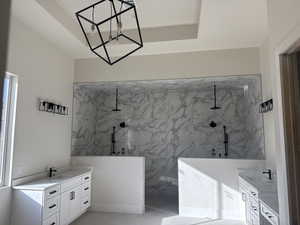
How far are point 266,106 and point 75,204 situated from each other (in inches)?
141

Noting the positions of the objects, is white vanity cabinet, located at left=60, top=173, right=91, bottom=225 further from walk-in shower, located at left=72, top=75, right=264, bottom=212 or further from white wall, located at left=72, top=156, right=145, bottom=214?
walk-in shower, located at left=72, top=75, right=264, bottom=212

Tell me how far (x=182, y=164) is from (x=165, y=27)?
2.54 metres

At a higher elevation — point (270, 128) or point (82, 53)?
point (82, 53)

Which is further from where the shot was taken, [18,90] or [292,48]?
[18,90]

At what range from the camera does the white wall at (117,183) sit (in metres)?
4.26

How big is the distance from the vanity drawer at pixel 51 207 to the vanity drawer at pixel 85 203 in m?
0.82

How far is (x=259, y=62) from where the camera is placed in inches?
158

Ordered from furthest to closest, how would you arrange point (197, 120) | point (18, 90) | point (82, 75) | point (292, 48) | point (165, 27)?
point (197, 120)
point (82, 75)
point (165, 27)
point (18, 90)
point (292, 48)

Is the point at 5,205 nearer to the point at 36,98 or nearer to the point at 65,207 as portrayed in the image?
the point at 65,207

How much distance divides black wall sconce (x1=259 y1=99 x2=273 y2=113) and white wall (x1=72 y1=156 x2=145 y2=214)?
2.38 metres

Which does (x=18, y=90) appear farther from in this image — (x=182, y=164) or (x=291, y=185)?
(x=291, y=185)

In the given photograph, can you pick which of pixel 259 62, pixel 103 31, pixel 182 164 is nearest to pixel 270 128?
pixel 259 62

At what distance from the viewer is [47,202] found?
9.46 feet

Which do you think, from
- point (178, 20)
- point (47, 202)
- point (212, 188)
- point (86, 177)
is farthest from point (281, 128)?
point (86, 177)
